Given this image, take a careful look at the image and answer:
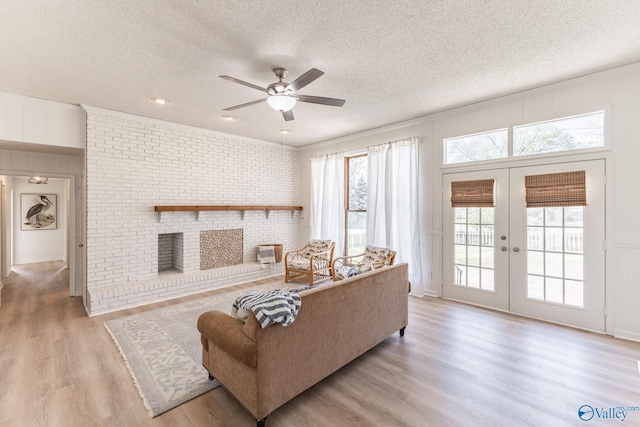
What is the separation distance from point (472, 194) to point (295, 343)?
3474 millimetres

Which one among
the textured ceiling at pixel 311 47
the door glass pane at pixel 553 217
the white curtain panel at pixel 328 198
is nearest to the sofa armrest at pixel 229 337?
the textured ceiling at pixel 311 47

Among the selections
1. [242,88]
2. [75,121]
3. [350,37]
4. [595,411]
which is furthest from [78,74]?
[595,411]

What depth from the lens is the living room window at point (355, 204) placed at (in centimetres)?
585

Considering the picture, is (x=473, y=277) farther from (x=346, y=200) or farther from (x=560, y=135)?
(x=346, y=200)

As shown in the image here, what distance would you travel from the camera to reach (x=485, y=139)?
164 inches

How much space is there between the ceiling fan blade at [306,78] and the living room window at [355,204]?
333cm

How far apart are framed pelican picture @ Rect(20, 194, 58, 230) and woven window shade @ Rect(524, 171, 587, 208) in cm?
1085

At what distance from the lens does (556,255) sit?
3562mm

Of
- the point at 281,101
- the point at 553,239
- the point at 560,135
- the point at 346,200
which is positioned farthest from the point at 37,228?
the point at 560,135

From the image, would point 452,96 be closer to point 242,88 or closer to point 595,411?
point 242,88

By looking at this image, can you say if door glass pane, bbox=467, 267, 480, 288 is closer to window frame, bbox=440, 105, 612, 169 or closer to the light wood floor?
the light wood floor

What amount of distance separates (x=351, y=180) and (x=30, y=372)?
5.24 meters

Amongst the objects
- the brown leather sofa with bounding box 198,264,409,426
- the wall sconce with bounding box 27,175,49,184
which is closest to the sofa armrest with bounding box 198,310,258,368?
the brown leather sofa with bounding box 198,264,409,426

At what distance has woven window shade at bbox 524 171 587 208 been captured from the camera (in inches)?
132
